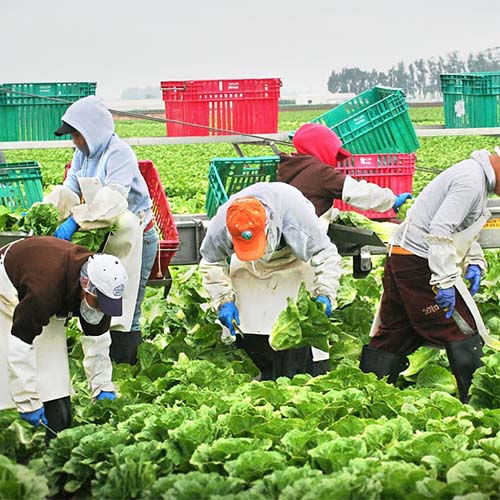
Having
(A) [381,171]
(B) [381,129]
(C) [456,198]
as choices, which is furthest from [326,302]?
(B) [381,129]

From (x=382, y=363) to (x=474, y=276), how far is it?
23.4 inches

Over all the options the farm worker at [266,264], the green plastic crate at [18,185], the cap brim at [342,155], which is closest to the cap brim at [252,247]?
the farm worker at [266,264]

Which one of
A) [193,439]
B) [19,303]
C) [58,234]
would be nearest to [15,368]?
[19,303]

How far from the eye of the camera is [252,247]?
521 cm

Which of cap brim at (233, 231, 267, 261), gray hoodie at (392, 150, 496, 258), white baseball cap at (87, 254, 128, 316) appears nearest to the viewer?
white baseball cap at (87, 254, 128, 316)

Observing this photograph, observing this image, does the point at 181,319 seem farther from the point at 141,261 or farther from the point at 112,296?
the point at 112,296

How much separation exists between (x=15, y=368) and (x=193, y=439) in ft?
2.62

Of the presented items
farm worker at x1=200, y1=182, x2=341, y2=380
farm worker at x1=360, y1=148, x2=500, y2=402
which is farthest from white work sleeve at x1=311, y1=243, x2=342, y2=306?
farm worker at x1=360, y1=148, x2=500, y2=402

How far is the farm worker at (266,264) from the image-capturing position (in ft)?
17.2

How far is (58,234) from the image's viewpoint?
17.8 feet

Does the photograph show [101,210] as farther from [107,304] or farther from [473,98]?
[473,98]

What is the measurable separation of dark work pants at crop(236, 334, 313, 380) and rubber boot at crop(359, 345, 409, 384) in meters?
0.28

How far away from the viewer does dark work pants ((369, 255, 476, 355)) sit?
533 cm

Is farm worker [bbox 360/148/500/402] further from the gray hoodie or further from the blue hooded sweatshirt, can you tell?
the blue hooded sweatshirt
